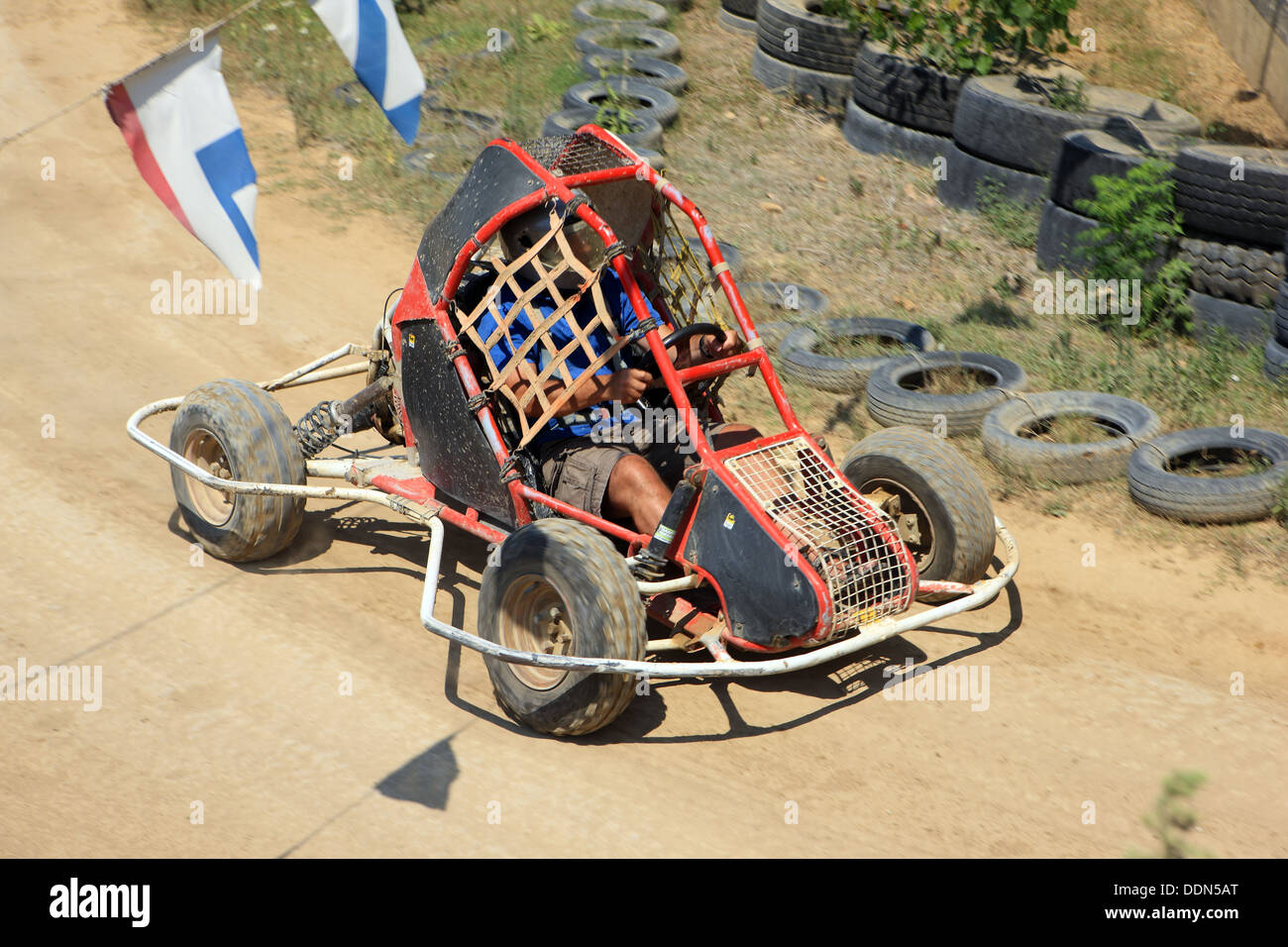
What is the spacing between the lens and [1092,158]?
8406 millimetres

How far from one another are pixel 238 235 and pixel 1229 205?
19.6ft

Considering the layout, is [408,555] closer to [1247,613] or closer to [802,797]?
[802,797]

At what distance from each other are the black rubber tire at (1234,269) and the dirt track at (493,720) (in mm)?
2576

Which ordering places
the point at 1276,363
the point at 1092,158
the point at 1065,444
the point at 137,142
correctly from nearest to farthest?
the point at 137,142 < the point at 1065,444 < the point at 1276,363 < the point at 1092,158

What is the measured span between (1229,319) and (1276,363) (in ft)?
2.22

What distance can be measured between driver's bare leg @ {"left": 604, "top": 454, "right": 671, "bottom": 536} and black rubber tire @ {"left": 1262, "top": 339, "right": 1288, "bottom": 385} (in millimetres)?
4183

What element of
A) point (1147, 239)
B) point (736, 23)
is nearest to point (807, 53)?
point (736, 23)

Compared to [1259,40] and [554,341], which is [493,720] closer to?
[554,341]

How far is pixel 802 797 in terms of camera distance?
436cm

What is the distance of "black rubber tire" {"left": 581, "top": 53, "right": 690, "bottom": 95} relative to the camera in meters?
12.0

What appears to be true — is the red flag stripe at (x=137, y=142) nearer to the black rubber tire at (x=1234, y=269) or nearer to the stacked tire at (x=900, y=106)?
the black rubber tire at (x=1234, y=269)

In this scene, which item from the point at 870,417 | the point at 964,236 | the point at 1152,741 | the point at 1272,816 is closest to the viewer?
the point at 1272,816

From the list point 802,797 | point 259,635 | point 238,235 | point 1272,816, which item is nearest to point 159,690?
point 259,635

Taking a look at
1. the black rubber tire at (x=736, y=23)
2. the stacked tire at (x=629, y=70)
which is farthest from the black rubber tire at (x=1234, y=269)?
the black rubber tire at (x=736, y=23)
